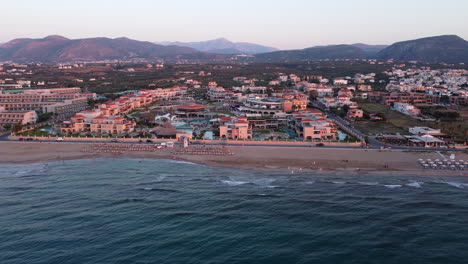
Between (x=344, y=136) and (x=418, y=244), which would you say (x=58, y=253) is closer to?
(x=418, y=244)

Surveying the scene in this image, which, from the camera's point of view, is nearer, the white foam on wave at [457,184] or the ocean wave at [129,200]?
the ocean wave at [129,200]

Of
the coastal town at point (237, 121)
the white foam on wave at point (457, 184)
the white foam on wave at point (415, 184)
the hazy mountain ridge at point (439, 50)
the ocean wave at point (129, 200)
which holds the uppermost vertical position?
the hazy mountain ridge at point (439, 50)

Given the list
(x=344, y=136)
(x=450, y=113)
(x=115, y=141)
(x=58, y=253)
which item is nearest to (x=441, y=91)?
(x=450, y=113)

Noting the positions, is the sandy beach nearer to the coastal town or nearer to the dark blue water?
the coastal town

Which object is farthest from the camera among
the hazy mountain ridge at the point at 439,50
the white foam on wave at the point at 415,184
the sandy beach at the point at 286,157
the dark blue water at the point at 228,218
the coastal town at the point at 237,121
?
the hazy mountain ridge at the point at 439,50

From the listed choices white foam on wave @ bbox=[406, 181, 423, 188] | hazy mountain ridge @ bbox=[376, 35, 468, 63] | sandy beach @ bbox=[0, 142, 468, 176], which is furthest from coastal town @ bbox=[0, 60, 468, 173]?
hazy mountain ridge @ bbox=[376, 35, 468, 63]

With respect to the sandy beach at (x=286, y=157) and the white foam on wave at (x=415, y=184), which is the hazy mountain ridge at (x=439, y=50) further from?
the white foam on wave at (x=415, y=184)

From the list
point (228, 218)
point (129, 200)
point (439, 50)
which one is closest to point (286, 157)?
point (228, 218)

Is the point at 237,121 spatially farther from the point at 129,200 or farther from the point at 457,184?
the point at 457,184

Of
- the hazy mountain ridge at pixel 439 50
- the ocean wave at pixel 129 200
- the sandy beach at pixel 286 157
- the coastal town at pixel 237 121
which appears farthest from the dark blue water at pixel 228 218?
the hazy mountain ridge at pixel 439 50
